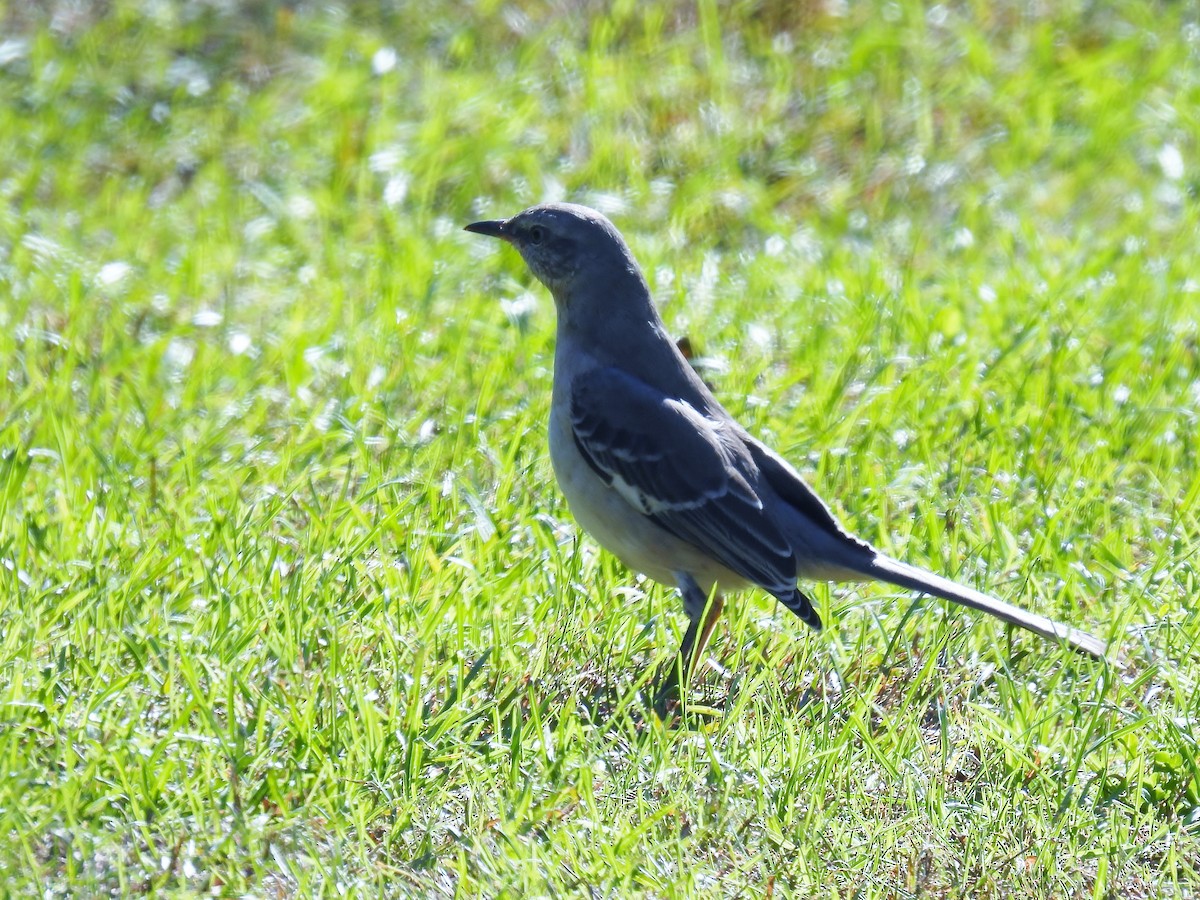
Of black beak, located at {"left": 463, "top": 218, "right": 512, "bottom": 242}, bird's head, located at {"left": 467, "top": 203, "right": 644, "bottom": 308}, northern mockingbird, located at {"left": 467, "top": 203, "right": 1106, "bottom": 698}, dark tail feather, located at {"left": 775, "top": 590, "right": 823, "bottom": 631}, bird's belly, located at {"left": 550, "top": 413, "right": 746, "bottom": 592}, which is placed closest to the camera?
dark tail feather, located at {"left": 775, "top": 590, "right": 823, "bottom": 631}

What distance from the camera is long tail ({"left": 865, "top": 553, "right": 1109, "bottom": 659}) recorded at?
4.65 metres

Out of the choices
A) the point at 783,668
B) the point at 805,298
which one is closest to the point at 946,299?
the point at 805,298

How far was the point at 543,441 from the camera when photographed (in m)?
6.07

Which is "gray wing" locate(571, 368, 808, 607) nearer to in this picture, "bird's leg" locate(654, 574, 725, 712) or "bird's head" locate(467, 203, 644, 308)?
"bird's leg" locate(654, 574, 725, 712)

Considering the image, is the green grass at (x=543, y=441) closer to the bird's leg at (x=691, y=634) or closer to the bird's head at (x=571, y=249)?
the bird's leg at (x=691, y=634)

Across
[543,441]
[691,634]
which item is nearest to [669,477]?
A: [691,634]

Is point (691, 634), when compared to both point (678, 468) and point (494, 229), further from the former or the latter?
point (494, 229)

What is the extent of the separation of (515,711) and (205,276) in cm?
381

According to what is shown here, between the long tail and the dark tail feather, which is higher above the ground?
the long tail

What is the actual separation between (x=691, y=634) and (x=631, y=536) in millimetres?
369

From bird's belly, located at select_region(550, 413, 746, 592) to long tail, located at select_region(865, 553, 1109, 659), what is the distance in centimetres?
48

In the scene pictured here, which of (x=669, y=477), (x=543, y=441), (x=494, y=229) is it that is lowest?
(x=543, y=441)

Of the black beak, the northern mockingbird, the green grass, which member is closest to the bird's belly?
the northern mockingbird

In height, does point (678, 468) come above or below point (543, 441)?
above
